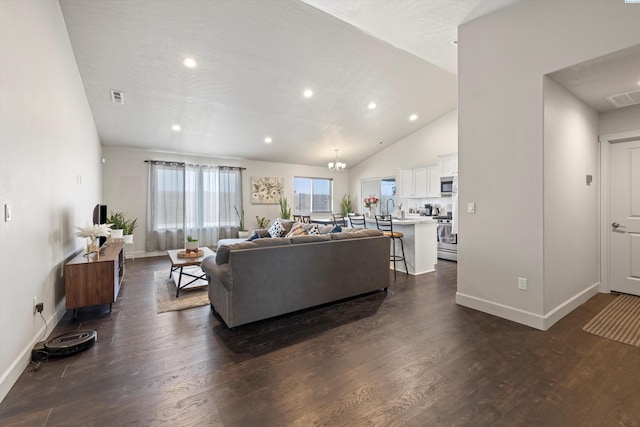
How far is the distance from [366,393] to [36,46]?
381cm

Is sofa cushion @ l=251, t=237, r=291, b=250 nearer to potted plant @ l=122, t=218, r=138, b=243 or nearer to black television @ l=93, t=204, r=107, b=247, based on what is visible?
black television @ l=93, t=204, r=107, b=247

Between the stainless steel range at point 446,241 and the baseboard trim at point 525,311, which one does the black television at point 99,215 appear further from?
the stainless steel range at point 446,241

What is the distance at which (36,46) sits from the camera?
2.42m

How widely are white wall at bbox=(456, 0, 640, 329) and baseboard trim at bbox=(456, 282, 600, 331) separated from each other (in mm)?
10

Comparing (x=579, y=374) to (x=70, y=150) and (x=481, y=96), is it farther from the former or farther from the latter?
(x=70, y=150)

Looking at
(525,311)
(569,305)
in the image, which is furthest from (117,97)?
(569,305)

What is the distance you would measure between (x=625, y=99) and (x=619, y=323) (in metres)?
2.52

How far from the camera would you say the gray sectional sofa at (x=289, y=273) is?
9.07 ft

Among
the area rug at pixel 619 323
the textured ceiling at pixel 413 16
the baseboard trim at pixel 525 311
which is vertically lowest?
the area rug at pixel 619 323

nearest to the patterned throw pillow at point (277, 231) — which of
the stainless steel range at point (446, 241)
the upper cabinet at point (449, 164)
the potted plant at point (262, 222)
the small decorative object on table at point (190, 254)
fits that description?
the small decorative object on table at point (190, 254)

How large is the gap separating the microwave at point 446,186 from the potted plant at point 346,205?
3.40 metres

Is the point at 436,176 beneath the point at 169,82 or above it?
beneath

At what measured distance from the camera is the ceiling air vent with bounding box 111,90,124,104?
455 cm

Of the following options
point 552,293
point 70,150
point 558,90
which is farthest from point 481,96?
point 70,150
